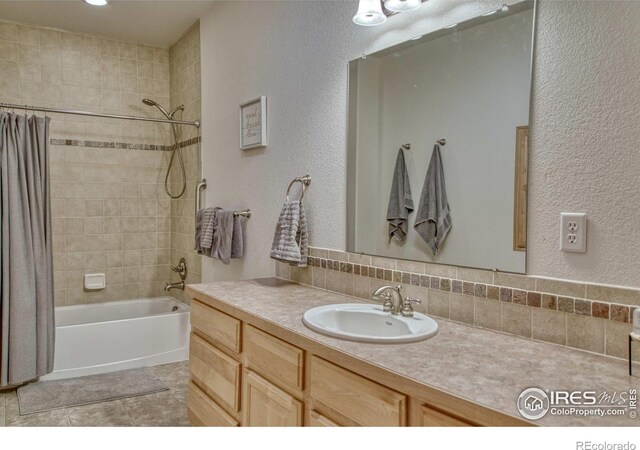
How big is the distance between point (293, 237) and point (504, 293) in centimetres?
105

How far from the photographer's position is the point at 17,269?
2811mm

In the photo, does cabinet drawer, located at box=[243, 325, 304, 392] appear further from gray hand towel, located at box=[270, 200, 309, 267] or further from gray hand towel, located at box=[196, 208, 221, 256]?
Result: gray hand towel, located at box=[196, 208, 221, 256]

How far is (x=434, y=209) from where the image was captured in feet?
5.78

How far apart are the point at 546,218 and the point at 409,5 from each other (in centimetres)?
94

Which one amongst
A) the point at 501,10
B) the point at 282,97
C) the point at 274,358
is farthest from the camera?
the point at 282,97

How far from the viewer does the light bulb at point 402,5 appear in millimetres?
1743

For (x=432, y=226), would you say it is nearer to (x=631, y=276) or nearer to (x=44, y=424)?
(x=631, y=276)

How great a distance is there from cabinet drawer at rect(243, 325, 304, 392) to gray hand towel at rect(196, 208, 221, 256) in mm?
1231

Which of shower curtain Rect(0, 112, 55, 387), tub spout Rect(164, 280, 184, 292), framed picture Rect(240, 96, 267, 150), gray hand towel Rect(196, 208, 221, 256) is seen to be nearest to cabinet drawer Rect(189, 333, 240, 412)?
gray hand towel Rect(196, 208, 221, 256)

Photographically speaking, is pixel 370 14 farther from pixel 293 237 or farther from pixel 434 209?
pixel 293 237

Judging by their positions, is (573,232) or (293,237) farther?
(293,237)

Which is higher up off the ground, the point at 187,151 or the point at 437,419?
the point at 187,151

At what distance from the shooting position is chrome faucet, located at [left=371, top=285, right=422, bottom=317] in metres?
1.63

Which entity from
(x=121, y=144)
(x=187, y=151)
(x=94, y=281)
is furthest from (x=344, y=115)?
(x=94, y=281)
